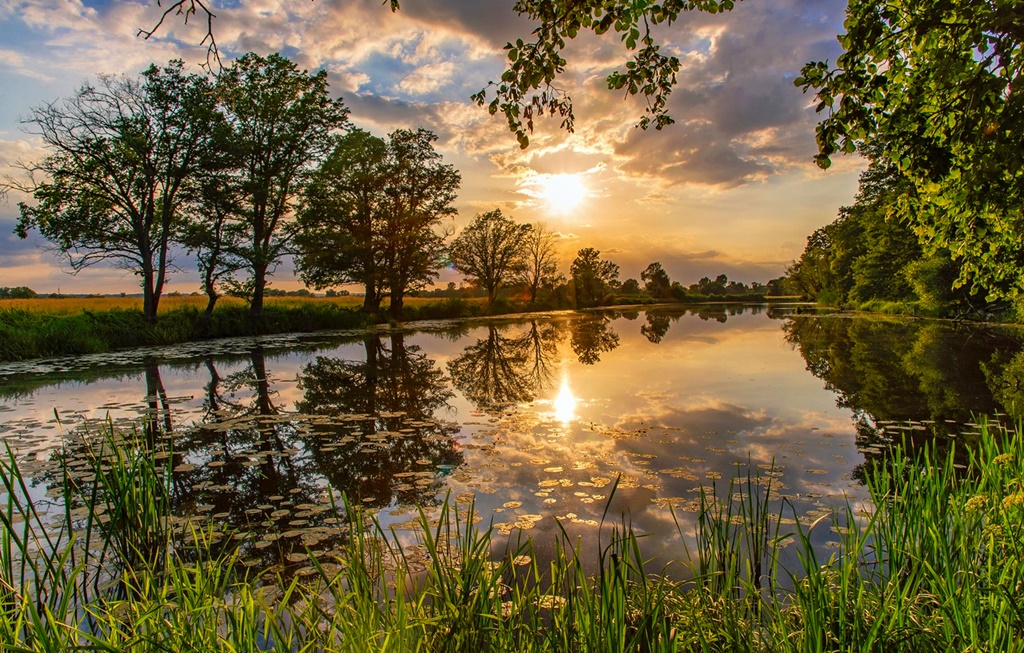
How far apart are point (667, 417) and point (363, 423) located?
5694 millimetres

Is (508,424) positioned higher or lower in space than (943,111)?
lower

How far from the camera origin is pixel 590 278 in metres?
74.9

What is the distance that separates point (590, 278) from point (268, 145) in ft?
180

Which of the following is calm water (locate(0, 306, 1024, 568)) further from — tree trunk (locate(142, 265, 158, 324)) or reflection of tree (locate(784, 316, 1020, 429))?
tree trunk (locate(142, 265, 158, 324))

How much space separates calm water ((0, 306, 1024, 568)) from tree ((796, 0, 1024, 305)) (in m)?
2.92

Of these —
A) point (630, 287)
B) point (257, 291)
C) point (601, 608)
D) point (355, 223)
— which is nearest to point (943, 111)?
point (601, 608)

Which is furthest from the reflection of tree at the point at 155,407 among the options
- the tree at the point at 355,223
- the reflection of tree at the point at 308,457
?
the tree at the point at 355,223

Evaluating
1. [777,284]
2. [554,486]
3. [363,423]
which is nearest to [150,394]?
[363,423]

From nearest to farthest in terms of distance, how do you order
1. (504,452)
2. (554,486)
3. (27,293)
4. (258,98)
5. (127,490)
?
(127,490), (554,486), (504,452), (258,98), (27,293)

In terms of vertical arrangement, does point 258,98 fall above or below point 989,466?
above

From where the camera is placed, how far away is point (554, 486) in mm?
5848

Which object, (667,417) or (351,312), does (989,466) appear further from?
(351,312)

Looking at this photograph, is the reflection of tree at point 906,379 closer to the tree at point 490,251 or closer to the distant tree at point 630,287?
the tree at point 490,251

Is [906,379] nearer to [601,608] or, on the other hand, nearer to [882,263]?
[601,608]
